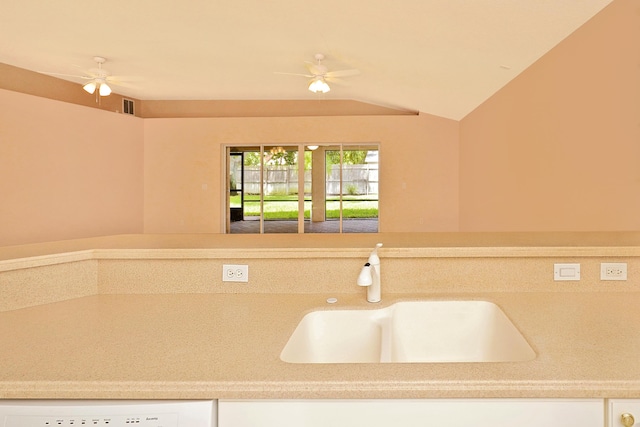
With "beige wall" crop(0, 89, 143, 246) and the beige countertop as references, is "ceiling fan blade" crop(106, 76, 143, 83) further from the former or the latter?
the beige countertop

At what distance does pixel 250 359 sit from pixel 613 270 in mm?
1261

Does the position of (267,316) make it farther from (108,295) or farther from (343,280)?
(108,295)

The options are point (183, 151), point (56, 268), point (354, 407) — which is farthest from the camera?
point (183, 151)

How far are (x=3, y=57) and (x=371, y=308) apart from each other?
670cm

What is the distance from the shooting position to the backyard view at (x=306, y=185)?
771cm

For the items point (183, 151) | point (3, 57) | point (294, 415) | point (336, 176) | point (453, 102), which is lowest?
point (294, 415)

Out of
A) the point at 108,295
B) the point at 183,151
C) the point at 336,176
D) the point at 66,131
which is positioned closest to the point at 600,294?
the point at 108,295

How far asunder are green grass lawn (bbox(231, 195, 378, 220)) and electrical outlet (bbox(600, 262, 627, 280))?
637 cm

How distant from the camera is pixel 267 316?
1.13 metres

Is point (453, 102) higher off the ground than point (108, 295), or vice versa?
point (453, 102)

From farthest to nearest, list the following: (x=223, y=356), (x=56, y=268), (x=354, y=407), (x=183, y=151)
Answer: (x=183, y=151) → (x=56, y=268) → (x=223, y=356) → (x=354, y=407)

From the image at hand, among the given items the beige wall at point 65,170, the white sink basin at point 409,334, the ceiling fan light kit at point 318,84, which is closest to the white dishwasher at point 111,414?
the white sink basin at point 409,334

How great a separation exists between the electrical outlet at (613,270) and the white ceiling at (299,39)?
244 cm

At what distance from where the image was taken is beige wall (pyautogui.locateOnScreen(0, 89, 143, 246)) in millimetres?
5379
